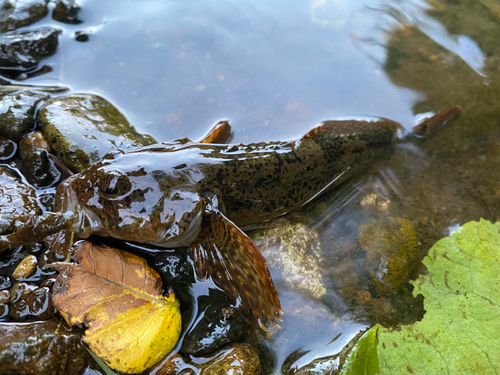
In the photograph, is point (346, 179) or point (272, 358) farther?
point (346, 179)

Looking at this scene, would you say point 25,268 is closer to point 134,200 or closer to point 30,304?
point 30,304

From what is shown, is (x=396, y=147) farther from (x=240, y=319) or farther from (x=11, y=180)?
(x=11, y=180)

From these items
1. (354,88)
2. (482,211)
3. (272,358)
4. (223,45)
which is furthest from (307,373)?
(223,45)

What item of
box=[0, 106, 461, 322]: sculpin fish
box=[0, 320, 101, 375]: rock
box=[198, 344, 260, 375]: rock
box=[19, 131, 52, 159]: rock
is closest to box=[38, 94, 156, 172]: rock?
box=[19, 131, 52, 159]: rock

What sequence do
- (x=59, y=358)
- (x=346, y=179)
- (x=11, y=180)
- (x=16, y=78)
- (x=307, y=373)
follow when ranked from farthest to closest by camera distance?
(x=16, y=78)
(x=346, y=179)
(x=11, y=180)
(x=307, y=373)
(x=59, y=358)

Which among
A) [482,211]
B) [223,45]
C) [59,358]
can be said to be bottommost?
[59,358]

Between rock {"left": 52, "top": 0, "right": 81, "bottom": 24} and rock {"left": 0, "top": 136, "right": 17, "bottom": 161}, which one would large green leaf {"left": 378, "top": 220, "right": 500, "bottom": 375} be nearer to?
rock {"left": 0, "top": 136, "right": 17, "bottom": 161}
